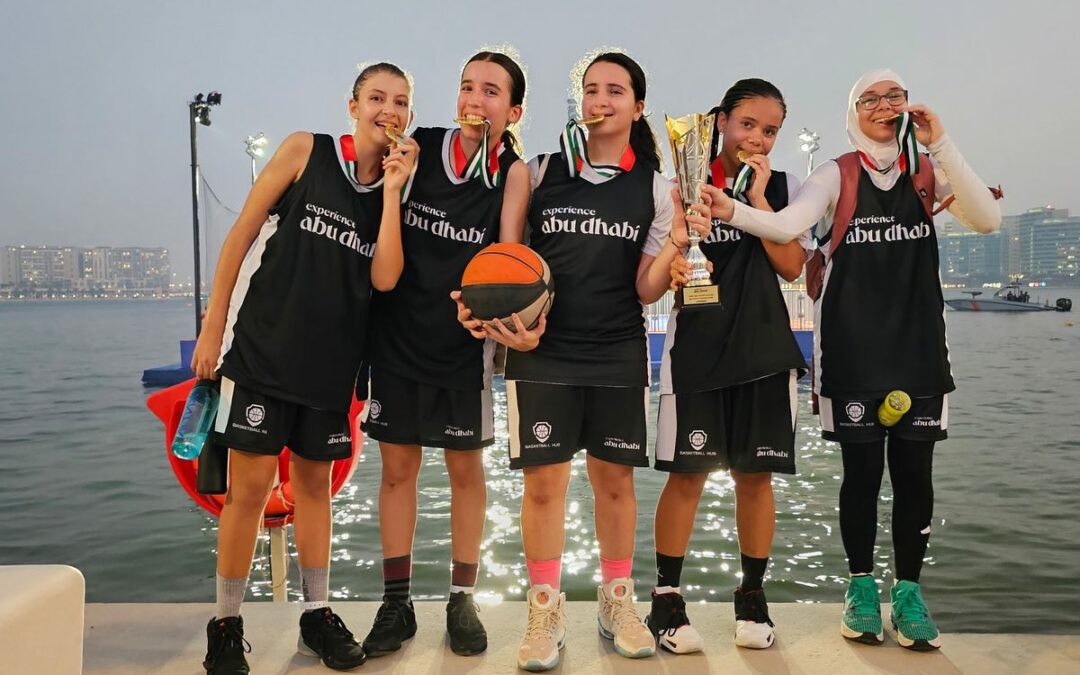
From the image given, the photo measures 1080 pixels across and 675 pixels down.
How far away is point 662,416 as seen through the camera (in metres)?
2.55

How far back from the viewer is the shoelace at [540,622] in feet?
7.88

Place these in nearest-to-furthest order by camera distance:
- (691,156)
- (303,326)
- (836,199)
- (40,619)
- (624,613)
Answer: (40,619) → (691,156) → (303,326) → (624,613) → (836,199)

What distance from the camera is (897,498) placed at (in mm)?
2625

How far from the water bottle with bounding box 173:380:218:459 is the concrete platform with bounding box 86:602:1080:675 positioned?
0.68m

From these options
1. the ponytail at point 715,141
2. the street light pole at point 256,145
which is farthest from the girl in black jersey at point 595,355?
the street light pole at point 256,145

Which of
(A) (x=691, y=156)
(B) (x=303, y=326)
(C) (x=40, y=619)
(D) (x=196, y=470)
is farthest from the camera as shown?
(D) (x=196, y=470)

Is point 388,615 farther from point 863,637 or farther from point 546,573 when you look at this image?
point 863,637

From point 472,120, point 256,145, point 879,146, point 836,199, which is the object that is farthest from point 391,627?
point 256,145

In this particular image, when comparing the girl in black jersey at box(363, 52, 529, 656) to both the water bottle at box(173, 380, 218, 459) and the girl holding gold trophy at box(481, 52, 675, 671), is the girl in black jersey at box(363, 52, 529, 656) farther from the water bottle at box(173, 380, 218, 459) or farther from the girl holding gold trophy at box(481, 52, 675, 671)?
the water bottle at box(173, 380, 218, 459)

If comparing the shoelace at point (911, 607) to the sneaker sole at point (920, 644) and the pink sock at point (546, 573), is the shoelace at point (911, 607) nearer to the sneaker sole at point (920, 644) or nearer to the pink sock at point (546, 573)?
Result: the sneaker sole at point (920, 644)

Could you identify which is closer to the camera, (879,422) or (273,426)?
(273,426)

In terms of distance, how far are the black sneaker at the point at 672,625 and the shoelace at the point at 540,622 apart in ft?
1.13

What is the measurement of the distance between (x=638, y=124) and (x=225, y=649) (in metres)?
2.03

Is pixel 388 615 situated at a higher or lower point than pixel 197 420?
lower
